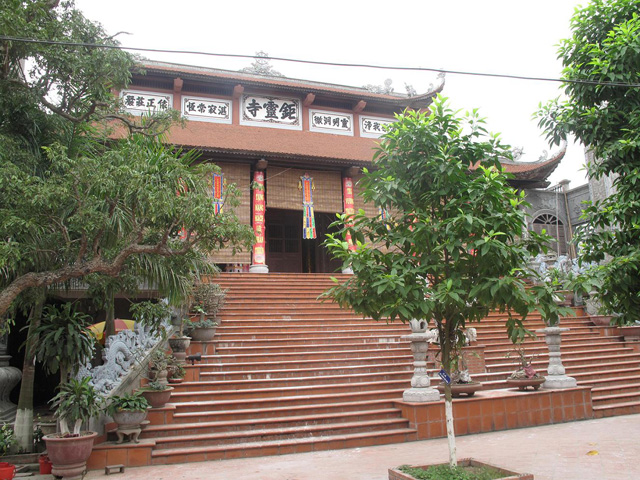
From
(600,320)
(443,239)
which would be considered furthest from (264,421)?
(600,320)

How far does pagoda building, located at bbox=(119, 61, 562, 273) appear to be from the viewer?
15141 mm

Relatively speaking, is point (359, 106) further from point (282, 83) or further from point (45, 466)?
point (45, 466)

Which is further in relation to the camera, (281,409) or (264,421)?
(281,409)

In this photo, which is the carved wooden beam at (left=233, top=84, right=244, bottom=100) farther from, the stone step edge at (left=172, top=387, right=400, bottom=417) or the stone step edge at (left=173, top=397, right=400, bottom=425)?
the stone step edge at (left=173, top=397, right=400, bottom=425)

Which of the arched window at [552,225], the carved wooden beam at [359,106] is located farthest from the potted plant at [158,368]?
the arched window at [552,225]

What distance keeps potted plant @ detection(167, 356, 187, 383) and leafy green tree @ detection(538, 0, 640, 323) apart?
5752 mm

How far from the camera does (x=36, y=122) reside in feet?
22.1

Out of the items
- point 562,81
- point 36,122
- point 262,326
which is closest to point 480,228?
point 562,81

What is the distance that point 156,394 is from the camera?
698 cm

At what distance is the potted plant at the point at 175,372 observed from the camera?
25.8 feet

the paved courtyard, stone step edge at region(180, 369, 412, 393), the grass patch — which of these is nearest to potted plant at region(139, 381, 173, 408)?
stone step edge at region(180, 369, 412, 393)

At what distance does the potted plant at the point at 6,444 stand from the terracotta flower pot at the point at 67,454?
49 centimetres

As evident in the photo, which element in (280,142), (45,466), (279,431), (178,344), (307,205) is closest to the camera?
(45,466)

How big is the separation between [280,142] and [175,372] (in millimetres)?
9868
